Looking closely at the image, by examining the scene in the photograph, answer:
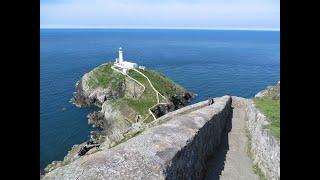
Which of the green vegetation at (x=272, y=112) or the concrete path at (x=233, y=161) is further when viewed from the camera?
the concrete path at (x=233, y=161)

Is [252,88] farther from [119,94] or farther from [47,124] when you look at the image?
[47,124]

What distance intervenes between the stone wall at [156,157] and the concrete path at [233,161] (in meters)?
0.72

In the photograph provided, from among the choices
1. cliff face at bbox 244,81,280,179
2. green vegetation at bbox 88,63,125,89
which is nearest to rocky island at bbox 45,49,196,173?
green vegetation at bbox 88,63,125,89

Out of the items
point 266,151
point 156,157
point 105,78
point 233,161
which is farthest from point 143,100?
point 156,157

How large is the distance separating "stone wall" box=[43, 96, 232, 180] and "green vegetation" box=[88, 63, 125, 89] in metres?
62.8

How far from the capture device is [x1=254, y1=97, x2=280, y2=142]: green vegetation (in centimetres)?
1923

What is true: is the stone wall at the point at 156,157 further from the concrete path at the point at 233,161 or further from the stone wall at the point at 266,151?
the stone wall at the point at 266,151

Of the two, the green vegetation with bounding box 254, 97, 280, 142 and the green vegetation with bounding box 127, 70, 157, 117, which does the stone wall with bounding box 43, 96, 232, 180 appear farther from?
the green vegetation with bounding box 127, 70, 157, 117

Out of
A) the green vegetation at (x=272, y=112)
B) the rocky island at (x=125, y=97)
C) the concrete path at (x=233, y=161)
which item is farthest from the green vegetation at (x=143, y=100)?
the green vegetation at (x=272, y=112)

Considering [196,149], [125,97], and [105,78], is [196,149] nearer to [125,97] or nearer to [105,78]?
[125,97]

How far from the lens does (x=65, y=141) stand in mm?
63469

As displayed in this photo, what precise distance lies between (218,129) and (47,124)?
175 ft

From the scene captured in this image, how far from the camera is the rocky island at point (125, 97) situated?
6450 centimetres
